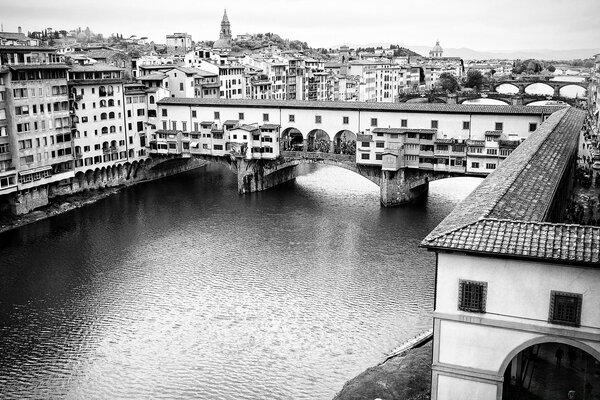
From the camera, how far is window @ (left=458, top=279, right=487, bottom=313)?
14383mm

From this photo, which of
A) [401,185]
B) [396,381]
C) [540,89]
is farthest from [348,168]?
[540,89]

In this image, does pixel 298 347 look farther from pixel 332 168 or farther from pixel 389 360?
pixel 332 168

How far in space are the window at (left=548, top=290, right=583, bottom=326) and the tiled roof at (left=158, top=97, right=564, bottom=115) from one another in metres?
30.4

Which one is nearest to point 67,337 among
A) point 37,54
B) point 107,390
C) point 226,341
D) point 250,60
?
point 107,390

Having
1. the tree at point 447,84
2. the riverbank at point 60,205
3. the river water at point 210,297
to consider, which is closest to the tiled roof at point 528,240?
the river water at point 210,297

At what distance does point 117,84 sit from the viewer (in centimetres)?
4984

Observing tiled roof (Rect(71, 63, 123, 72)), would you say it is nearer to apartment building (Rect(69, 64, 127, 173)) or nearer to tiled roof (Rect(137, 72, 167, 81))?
apartment building (Rect(69, 64, 127, 173))

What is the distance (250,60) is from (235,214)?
140 ft

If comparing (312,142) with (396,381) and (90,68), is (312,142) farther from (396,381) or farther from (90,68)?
(396,381)

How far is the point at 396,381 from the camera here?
17.7 meters

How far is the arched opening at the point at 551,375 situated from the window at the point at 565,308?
234cm

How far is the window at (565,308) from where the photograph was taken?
13.6 meters

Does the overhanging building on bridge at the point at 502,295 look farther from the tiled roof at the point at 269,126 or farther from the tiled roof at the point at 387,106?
the tiled roof at the point at 269,126

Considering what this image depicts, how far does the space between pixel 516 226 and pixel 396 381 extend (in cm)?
584
